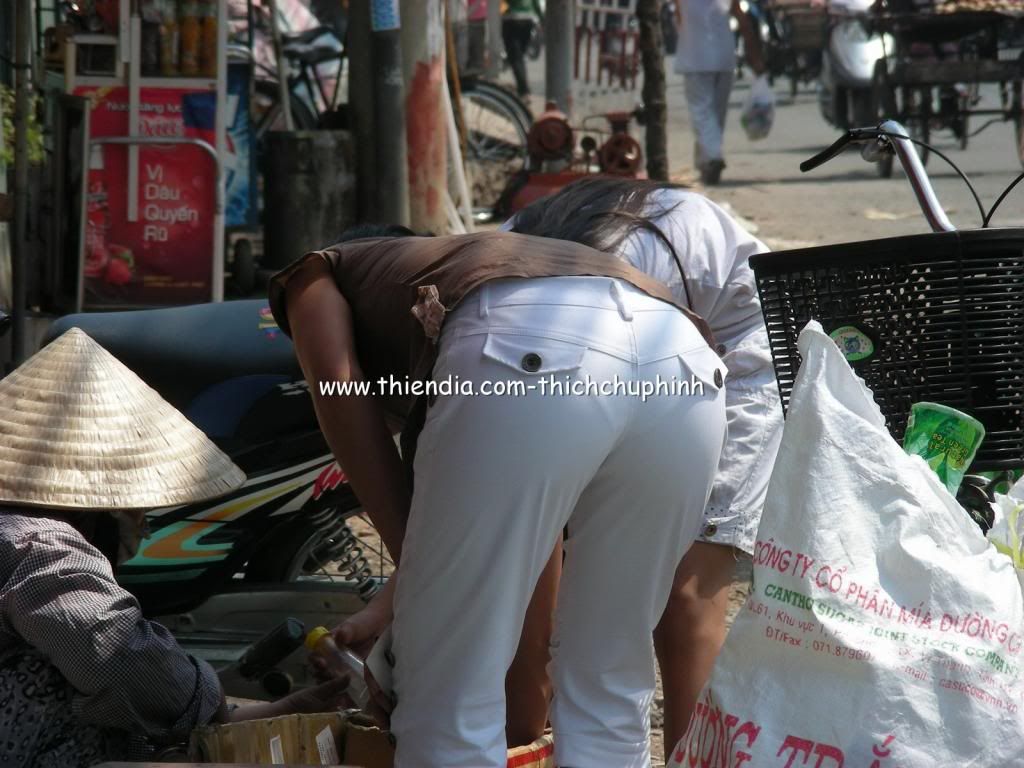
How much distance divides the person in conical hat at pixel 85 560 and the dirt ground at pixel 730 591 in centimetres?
117

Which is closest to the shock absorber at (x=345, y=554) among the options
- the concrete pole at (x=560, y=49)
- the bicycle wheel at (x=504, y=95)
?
the bicycle wheel at (x=504, y=95)

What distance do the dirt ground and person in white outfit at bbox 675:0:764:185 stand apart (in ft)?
24.5

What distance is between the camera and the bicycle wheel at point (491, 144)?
33.0ft

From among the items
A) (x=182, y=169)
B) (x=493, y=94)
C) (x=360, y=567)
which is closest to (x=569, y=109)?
(x=493, y=94)

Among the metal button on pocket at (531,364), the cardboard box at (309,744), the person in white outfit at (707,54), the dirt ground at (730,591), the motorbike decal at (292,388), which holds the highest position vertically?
the person in white outfit at (707,54)

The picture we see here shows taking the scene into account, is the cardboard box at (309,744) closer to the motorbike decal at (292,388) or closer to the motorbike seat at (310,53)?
the motorbike decal at (292,388)

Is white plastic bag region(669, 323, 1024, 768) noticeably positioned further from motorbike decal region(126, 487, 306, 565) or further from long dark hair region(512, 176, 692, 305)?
motorbike decal region(126, 487, 306, 565)

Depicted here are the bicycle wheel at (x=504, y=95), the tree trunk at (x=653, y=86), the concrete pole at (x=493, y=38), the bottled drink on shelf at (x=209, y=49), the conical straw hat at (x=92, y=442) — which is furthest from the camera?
the concrete pole at (x=493, y=38)

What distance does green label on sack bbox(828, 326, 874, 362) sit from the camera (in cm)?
240

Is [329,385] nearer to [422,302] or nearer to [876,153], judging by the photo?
[422,302]

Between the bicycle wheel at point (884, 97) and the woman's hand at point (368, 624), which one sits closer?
the woman's hand at point (368, 624)

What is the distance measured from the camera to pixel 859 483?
7.04 feet

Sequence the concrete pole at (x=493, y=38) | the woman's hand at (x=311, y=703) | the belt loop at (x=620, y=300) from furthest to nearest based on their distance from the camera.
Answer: the concrete pole at (x=493, y=38) < the woman's hand at (x=311, y=703) < the belt loop at (x=620, y=300)

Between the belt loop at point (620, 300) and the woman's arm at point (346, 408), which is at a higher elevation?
the belt loop at point (620, 300)
